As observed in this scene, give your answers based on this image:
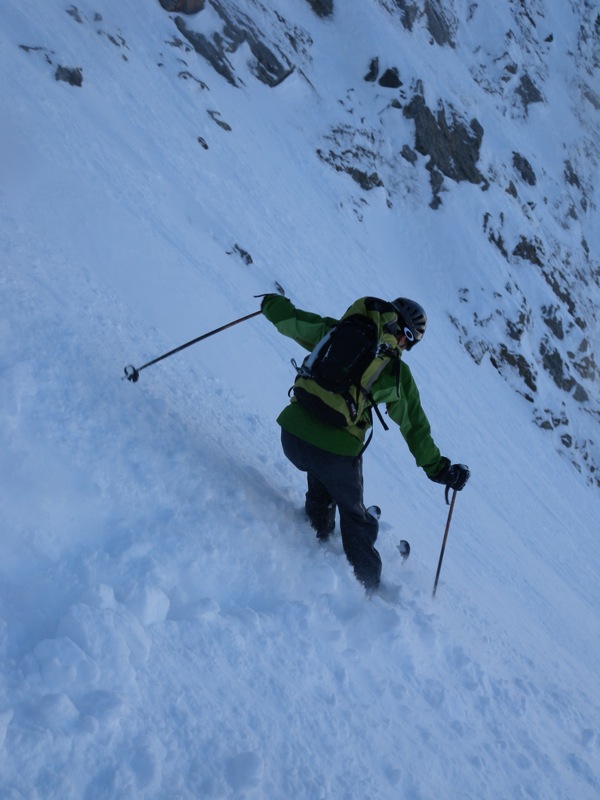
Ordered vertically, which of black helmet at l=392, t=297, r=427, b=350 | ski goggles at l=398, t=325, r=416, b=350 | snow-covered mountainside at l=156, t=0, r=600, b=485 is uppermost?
black helmet at l=392, t=297, r=427, b=350

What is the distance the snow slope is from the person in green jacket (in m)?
0.21

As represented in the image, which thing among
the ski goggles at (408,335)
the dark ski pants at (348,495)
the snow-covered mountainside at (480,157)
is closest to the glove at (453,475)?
the dark ski pants at (348,495)

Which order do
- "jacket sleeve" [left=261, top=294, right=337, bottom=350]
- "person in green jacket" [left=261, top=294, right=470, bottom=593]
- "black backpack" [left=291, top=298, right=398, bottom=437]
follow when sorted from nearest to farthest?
"black backpack" [left=291, top=298, right=398, bottom=437] < "person in green jacket" [left=261, top=294, right=470, bottom=593] < "jacket sleeve" [left=261, top=294, right=337, bottom=350]

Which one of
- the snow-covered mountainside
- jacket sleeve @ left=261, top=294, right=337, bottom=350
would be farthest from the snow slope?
the snow-covered mountainside

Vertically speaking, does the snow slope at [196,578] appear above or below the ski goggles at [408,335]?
below

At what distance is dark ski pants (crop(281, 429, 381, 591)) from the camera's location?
399 cm

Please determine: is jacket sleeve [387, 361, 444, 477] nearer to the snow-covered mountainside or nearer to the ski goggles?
the ski goggles

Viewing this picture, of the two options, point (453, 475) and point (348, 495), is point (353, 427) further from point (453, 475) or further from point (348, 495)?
point (453, 475)

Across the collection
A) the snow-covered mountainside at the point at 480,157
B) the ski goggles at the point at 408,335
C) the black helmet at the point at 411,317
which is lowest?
the snow-covered mountainside at the point at 480,157

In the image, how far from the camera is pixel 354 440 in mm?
3992

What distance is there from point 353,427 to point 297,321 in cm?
87

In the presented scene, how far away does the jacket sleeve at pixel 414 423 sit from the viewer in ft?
13.4

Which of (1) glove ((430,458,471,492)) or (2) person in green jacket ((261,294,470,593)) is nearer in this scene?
(2) person in green jacket ((261,294,470,593))

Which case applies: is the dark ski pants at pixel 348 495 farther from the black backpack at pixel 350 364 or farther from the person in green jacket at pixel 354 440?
the black backpack at pixel 350 364
